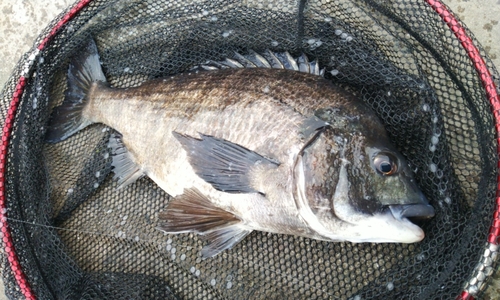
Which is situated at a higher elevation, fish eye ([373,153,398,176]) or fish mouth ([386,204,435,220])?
fish eye ([373,153,398,176])

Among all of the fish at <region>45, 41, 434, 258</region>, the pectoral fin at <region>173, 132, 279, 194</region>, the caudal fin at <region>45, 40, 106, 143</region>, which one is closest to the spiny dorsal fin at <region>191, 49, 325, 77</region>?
the fish at <region>45, 41, 434, 258</region>

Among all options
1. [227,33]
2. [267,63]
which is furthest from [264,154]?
[227,33]

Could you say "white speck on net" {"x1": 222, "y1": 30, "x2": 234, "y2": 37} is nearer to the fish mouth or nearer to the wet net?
the wet net

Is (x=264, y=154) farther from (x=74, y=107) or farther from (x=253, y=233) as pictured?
(x=74, y=107)

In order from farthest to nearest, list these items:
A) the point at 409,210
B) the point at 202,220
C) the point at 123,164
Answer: the point at 123,164 < the point at 202,220 < the point at 409,210

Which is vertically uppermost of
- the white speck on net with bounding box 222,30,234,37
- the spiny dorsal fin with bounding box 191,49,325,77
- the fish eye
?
the white speck on net with bounding box 222,30,234,37
